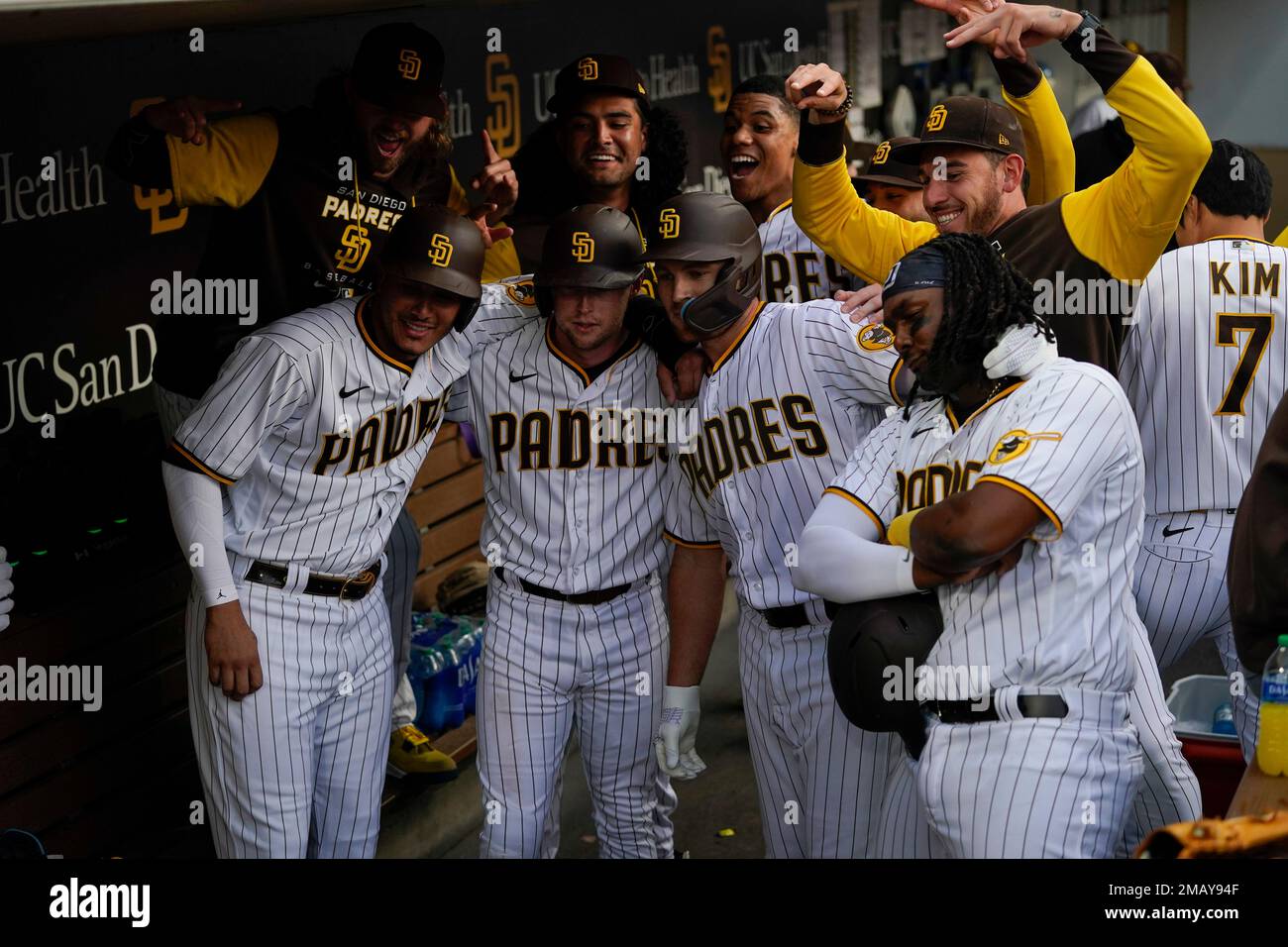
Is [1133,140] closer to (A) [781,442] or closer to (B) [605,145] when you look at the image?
(A) [781,442]

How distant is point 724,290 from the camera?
10.9 ft

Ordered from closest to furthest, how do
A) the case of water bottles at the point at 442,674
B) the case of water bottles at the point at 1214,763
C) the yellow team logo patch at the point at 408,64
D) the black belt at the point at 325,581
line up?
the black belt at the point at 325,581
the yellow team logo patch at the point at 408,64
the case of water bottles at the point at 1214,763
the case of water bottles at the point at 442,674

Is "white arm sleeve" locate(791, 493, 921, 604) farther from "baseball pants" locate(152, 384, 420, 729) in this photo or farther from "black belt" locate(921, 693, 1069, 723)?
"baseball pants" locate(152, 384, 420, 729)

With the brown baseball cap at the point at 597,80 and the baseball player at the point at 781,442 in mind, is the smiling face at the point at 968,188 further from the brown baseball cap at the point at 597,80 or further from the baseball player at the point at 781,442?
the brown baseball cap at the point at 597,80

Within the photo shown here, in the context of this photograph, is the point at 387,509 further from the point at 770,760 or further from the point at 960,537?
the point at 960,537

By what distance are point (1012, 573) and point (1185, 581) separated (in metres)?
1.17

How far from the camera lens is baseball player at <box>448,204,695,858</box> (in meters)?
3.53

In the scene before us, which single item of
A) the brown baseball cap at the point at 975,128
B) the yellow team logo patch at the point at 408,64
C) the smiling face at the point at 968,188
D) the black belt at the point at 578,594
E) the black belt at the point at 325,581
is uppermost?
the yellow team logo patch at the point at 408,64

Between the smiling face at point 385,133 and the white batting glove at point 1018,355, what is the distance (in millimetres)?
1643

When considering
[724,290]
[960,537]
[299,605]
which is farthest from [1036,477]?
[299,605]

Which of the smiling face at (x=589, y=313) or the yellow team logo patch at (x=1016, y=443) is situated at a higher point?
the smiling face at (x=589, y=313)

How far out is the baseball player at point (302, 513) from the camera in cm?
332

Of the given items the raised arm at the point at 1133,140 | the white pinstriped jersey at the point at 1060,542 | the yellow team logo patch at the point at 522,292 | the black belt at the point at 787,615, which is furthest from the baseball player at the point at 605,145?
the white pinstriped jersey at the point at 1060,542

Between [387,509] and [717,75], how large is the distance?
161 inches
